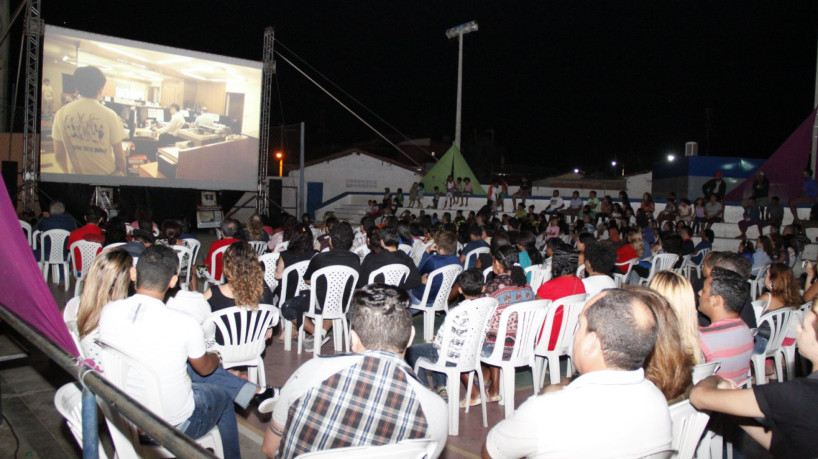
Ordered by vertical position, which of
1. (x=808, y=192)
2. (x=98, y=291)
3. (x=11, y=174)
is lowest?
(x=98, y=291)

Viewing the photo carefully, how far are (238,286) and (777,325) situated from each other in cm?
396

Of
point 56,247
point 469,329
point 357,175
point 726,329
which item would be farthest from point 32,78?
point 357,175

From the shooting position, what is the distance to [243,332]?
3.46 metres

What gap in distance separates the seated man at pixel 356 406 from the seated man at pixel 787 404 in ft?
3.36

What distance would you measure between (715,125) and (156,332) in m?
38.1

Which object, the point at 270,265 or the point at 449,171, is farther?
the point at 449,171

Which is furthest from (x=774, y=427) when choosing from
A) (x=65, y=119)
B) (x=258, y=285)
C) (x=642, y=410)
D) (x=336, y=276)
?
(x=65, y=119)

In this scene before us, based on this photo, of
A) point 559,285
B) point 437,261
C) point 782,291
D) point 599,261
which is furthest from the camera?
point 437,261

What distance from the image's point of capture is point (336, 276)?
477 cm

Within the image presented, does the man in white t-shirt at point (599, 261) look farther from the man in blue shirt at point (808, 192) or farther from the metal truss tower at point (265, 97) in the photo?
the metal truss tower at point (265, 97)

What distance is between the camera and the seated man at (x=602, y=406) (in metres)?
1.45

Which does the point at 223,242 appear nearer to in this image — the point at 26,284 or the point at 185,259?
the point at 185,259

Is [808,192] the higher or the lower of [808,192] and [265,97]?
the lower

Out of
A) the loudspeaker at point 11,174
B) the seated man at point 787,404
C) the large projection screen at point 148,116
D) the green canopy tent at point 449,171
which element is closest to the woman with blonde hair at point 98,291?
the seated man at point 787,404
